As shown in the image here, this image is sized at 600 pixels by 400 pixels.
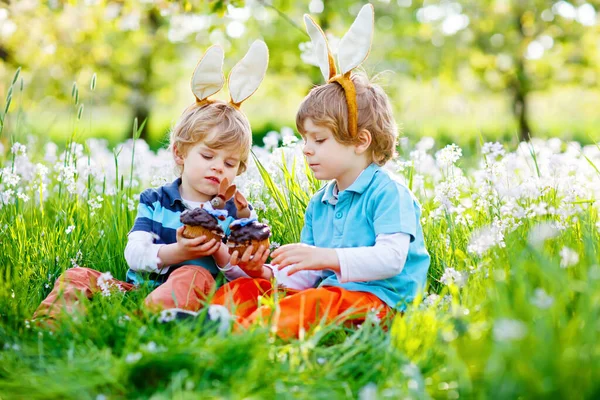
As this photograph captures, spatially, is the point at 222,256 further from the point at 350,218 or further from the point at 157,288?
the point at 350,218

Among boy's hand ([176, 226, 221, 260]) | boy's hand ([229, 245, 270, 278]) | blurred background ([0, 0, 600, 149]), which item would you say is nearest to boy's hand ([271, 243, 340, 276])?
boy's hand ([229, 245, 270, 278])

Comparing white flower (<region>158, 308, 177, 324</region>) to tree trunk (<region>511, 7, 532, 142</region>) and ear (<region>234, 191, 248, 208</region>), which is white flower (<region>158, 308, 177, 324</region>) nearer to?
ear (<region>234, 191, 248, 208</region>)

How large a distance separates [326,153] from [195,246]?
2.42 feet

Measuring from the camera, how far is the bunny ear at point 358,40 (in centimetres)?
323

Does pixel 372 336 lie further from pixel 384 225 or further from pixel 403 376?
pixel 384 225

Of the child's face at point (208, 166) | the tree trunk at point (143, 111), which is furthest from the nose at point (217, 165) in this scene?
the tree trunk at point (143, 111)

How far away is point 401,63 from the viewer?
36.2 ft

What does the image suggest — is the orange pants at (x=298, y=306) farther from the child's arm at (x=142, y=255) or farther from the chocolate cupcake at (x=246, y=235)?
the child's arm at (x=142, y=255)

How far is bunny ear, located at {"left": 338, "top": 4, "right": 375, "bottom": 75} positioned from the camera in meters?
3.23

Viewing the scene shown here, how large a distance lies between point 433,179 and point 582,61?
28.0ft

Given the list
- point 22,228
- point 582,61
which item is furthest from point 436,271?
Result: point 582,61

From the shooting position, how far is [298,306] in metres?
2.90

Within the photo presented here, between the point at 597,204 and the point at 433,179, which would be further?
the point at 433,179

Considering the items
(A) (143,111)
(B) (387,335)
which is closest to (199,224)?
(B) (387,335)
